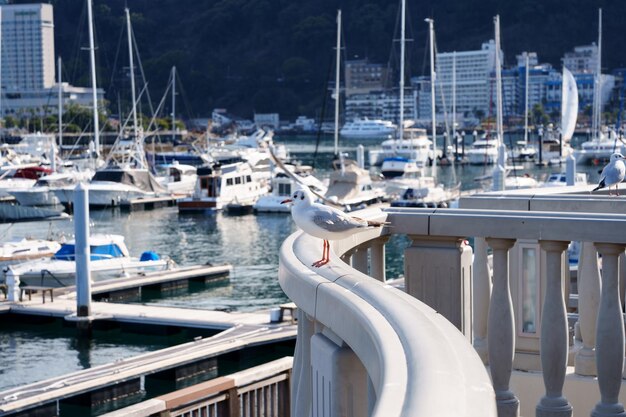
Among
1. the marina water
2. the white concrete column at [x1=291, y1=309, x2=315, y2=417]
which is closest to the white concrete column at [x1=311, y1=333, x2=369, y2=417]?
the white concrete column at [x1=291, y1=309, x2=315, y2=417]

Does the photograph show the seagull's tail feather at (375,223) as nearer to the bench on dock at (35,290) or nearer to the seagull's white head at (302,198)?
the seagull's white head at (302,198)

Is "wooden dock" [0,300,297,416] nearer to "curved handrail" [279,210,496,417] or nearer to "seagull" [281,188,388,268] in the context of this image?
"seagull" [281,188,388,268]

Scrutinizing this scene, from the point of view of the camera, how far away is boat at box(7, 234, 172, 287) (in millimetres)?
31531

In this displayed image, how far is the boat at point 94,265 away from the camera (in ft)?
103

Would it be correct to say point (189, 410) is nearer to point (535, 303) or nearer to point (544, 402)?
point (535, 303)

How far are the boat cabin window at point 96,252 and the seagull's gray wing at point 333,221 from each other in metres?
28.0

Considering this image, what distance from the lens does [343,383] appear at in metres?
3.86

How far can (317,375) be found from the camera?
4.08 metres

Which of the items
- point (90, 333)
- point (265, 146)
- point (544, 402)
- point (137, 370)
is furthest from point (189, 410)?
point (265, 146)

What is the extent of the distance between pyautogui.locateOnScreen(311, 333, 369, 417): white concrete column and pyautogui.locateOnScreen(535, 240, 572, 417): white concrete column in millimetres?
1240

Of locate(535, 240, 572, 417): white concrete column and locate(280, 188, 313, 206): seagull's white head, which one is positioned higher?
locate(280, 188, 313, 206): seagull's white head

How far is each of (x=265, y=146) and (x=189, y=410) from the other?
75732 millimetres

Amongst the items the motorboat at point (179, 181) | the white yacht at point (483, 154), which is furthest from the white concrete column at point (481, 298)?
the white yacht at point (483, 154)

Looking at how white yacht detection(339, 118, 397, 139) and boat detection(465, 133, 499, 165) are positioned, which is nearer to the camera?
boat detection(465, 133, 499, 165)
